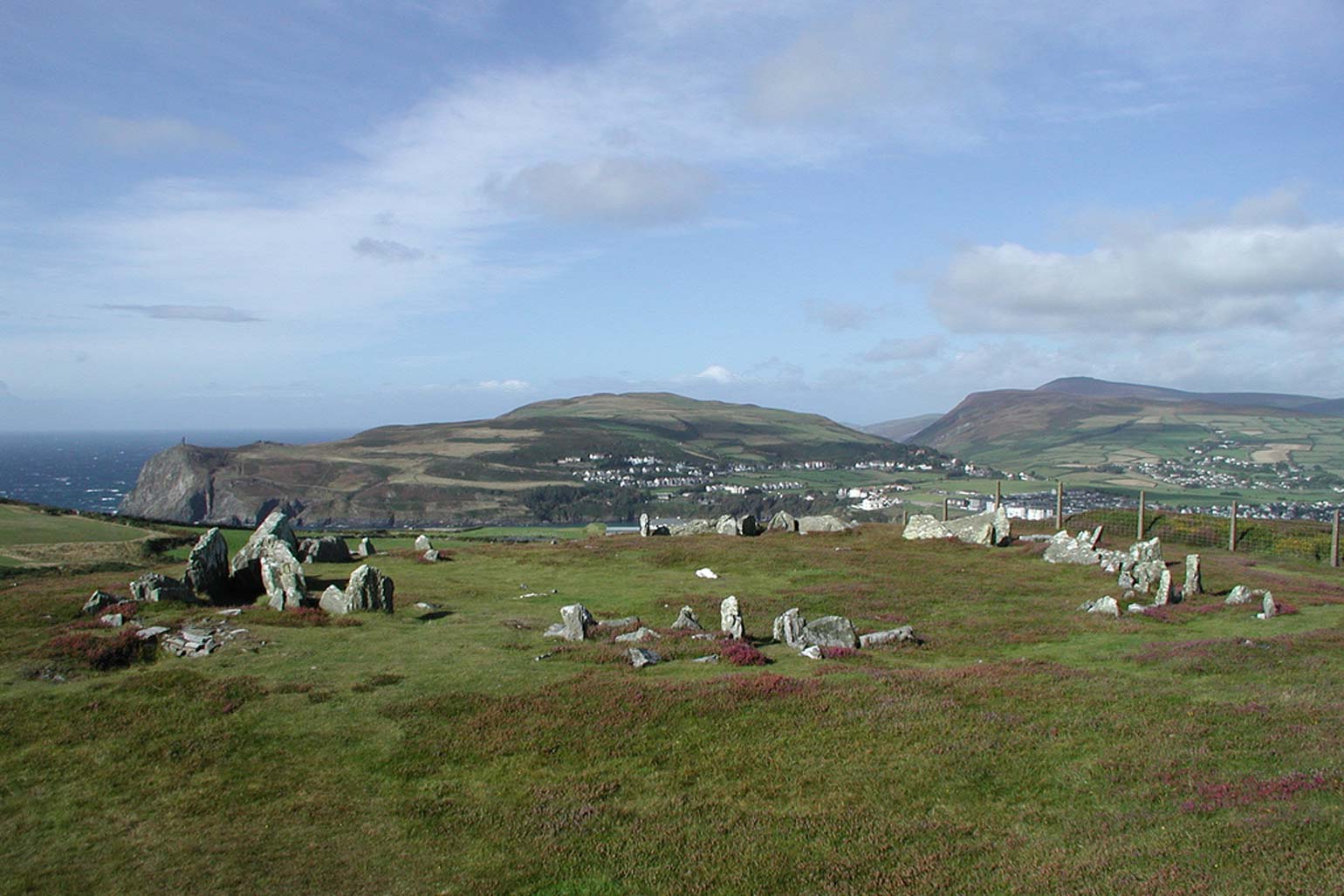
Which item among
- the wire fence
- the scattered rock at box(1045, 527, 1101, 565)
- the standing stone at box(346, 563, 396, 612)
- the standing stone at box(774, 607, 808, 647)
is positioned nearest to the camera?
the standing stone at box(774, 607, 808, 647)

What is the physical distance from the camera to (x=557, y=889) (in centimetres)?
1216

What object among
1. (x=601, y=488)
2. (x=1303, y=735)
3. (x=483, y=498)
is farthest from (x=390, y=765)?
(x=601, y=488)

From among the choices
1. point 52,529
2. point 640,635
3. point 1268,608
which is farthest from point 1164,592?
point 52,529

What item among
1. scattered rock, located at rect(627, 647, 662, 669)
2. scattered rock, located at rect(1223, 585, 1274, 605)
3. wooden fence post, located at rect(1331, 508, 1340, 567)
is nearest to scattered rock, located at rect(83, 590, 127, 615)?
scattered rock, located at rect(627, 647, 662, 669)

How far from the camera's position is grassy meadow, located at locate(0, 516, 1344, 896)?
489 inches

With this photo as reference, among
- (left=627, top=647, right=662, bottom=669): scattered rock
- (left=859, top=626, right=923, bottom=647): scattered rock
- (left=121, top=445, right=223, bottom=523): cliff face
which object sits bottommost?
(left=121, top=445, right=223, bottom=523): cliff face

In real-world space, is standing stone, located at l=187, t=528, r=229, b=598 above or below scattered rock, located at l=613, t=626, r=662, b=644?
above

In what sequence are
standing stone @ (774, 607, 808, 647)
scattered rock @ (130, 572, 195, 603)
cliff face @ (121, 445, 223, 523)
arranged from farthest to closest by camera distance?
cliff face @ (121, 445, 223, 523) → scattered rock @ (130, 572, 195, 603) → standing stone @ (774, 607, 808, 647)

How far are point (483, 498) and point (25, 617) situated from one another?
157m

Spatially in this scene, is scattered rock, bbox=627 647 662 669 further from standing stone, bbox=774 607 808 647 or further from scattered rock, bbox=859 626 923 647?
scattered rock, bbox=859 626 923 647

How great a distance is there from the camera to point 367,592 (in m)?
29.4

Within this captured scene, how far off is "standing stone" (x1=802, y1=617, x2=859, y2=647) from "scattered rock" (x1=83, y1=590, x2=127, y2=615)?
78.0 ft

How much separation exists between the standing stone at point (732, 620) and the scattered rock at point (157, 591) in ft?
64.3

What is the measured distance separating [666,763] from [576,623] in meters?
10.3
